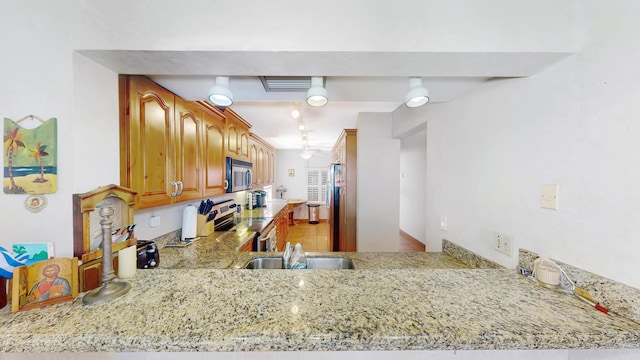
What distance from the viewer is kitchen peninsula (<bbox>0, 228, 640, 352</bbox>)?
0.57 meters

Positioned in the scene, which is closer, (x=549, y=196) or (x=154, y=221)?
(x=549, y=196)

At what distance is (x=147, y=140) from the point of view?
1210 millimetres

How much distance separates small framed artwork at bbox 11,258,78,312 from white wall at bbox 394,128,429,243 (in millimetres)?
4177

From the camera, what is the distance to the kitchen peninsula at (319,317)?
57 cm

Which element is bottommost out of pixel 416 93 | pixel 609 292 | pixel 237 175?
pixel 609 292

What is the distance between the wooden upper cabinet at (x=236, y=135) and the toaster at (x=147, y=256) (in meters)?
1.23

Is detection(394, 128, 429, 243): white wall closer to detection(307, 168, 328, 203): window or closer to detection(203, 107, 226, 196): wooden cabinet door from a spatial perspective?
detection(307, 168, 328, 203): window

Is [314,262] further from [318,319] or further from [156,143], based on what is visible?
[156,143]

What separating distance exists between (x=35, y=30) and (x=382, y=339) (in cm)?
171

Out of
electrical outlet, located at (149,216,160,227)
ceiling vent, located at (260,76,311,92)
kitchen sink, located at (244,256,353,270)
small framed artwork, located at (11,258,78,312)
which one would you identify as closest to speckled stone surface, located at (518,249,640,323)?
kitchen sink, located at (244,256,353,270)

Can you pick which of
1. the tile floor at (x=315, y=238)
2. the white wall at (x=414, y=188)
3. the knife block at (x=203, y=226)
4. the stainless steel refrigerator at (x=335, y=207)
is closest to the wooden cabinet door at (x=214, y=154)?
the knife block at (x=203, y=226)

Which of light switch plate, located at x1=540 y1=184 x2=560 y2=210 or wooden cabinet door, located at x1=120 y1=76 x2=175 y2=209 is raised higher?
wooden cabinet door, located at x1=120 y1=76 x2=175 y2=209

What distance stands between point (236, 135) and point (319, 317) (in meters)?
2.30

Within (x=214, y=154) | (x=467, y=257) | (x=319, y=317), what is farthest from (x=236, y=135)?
(x=467, y=257)
